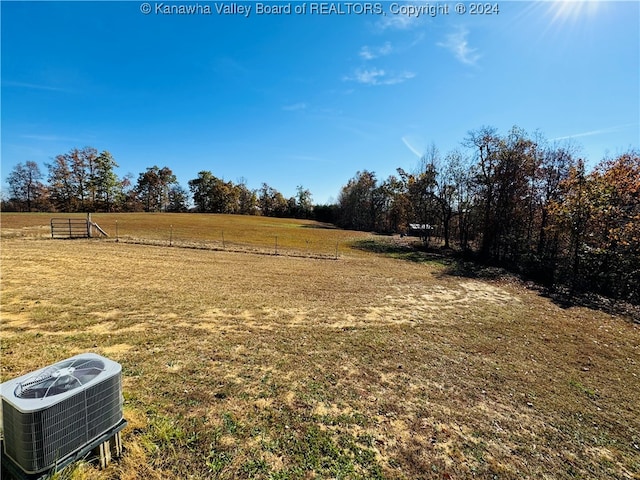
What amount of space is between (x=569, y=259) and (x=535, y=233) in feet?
19.0

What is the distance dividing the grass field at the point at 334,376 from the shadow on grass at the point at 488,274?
2.35 meters

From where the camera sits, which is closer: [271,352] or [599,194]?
[271,352]

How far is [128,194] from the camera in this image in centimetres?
6269

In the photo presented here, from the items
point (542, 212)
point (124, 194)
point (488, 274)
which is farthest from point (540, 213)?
point (124, 194)

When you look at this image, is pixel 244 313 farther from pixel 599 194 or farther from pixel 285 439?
pixel 599 194

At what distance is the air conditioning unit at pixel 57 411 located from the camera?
2064 millimetres

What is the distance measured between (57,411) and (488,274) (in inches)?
765

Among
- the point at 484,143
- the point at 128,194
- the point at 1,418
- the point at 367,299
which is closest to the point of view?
the point at 1,418

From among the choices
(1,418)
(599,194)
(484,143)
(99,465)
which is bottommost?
(99,465)

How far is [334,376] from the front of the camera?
486cm

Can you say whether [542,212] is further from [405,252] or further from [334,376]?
[334,376]

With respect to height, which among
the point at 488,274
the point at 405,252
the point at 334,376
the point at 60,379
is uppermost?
the point at 60,379

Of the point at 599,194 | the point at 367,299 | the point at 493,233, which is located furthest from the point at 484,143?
the point at 367,299

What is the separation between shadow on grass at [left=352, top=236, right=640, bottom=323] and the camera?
11.6 meters
